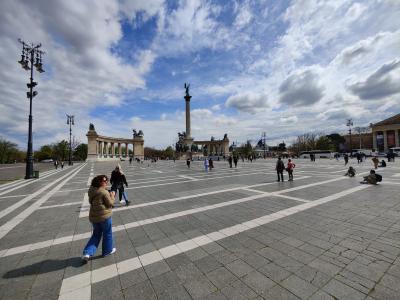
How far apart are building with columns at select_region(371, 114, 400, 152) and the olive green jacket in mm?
93312

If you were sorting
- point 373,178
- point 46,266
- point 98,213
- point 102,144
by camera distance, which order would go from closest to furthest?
1. point 46,266
2. point 98,213
3. point 373,178
4. point 102,144

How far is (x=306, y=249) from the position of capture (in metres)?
4.04

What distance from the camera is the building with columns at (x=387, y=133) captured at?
72062 mm

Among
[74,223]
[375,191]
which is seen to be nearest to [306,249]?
[74,223]

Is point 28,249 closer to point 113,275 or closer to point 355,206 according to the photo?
point 113,275

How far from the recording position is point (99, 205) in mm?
3764

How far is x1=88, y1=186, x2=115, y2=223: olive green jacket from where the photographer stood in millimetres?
3768

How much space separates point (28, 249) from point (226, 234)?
14.0 feet

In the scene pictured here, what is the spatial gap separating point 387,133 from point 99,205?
100m

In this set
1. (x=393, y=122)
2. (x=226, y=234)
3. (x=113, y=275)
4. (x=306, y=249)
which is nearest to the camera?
(x=113, y=275)

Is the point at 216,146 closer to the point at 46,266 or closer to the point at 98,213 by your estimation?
the point at 98,213

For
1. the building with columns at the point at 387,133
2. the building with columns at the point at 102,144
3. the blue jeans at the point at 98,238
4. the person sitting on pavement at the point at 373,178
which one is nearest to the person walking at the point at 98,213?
the blue jeans at the point at 98,238

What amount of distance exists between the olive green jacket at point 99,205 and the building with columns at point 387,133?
9331cm

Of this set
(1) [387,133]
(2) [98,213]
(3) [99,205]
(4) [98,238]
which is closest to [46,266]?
(4) [98,238]
